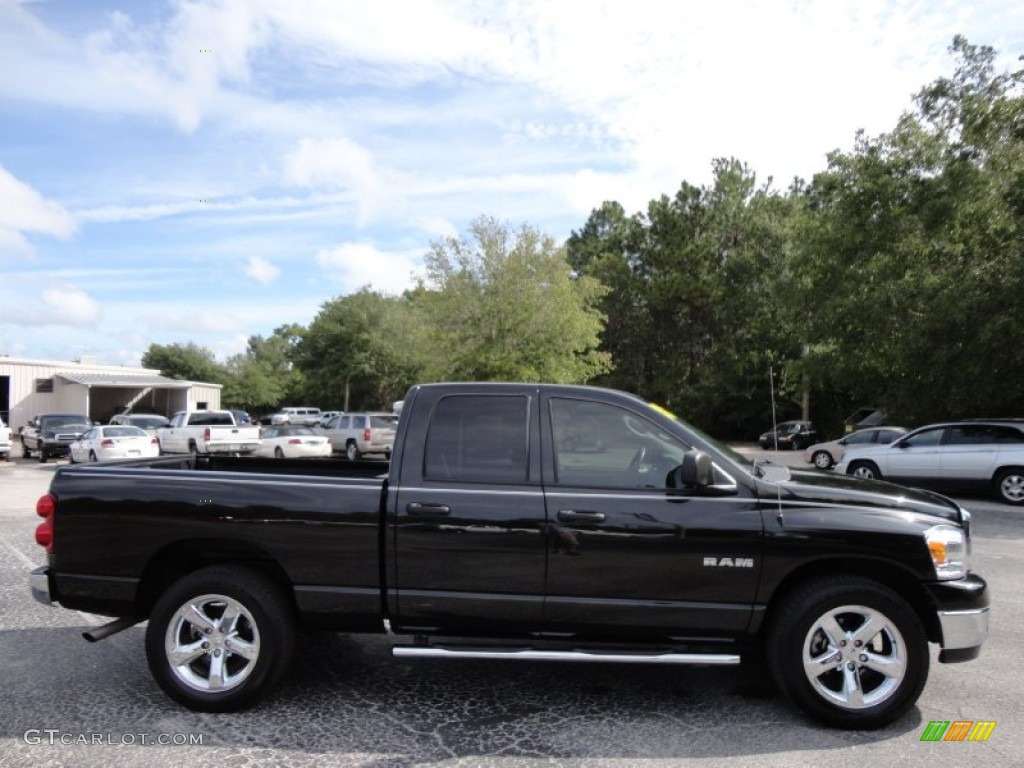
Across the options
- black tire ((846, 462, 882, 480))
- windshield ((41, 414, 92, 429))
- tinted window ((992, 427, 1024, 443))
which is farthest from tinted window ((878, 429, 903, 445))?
windshield ((41, 414, 92, 429))

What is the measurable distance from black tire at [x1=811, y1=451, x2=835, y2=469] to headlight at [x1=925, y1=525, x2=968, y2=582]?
19.8 meters

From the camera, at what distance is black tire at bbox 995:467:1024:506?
45.2 feet

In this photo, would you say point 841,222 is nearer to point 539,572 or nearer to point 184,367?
point 539,572

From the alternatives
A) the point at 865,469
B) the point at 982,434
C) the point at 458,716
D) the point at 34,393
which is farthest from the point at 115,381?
the point at 458,716

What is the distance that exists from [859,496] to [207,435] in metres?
20.8

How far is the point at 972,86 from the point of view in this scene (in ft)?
62.8

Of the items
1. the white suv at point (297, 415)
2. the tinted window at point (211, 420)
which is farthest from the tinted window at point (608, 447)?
the white suv at point (297, 415)

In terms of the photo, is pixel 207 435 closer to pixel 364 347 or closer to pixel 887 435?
pixel 887 435

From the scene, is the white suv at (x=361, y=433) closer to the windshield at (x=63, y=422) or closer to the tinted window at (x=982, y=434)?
the windshield at (x=63, y=422)

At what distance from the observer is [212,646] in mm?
4332

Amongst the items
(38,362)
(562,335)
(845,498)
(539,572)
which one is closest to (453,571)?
(539,572)

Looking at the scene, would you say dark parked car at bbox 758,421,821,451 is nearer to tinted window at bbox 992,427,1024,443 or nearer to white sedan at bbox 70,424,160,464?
tinted window at bbox 992,427,1024,443

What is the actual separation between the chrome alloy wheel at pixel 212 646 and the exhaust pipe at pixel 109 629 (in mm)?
443

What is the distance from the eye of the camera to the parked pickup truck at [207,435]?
22.3 metres
